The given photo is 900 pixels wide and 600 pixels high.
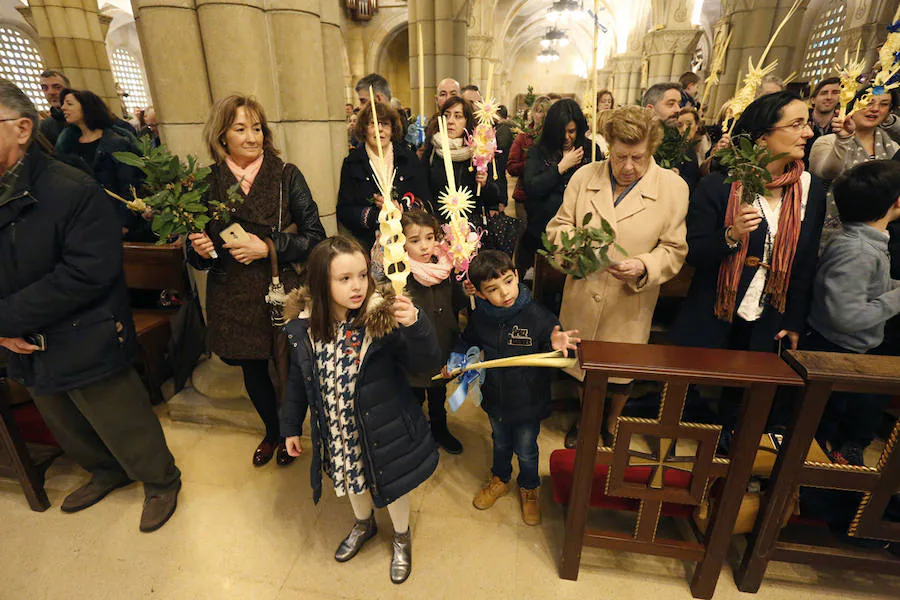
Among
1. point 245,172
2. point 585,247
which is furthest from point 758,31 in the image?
point 245,172

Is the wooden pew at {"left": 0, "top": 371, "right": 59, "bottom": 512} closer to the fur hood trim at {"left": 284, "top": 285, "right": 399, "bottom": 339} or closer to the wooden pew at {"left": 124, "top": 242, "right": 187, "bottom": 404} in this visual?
the wooden pew at {"left": 124, "top": 242, "right": 187, "bottom": 404}

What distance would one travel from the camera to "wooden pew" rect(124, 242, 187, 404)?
3.20 m

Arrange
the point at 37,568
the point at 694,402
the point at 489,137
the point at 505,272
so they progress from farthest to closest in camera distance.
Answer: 1. the point at 694,402
2. the point at 489,137
3. the point at 37,568
4. the point at 505,272

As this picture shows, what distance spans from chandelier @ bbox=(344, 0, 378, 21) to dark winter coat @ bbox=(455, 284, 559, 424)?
15.4 metres

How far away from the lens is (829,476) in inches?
67.4

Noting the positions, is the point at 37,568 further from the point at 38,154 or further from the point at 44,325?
the point at 38,154

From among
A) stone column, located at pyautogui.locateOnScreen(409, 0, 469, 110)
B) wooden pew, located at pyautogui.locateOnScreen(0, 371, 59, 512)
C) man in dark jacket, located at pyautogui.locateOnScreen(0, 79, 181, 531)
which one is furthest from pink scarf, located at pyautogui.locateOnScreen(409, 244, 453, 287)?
stone column, located at pyautogui.locateOnScreen(409, 0, 469, 110)

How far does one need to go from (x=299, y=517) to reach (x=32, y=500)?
1.40 metres

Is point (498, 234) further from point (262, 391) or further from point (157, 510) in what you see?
point (157, 510)

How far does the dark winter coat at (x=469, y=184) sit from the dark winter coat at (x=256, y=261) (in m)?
0.85

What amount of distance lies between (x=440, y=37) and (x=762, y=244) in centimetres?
607

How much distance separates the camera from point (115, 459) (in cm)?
252

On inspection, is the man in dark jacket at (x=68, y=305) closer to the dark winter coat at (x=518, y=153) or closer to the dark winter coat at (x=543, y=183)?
the dark winter coat at (x=543, y=183)

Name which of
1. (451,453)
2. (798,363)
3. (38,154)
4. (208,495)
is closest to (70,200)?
(38,154)
